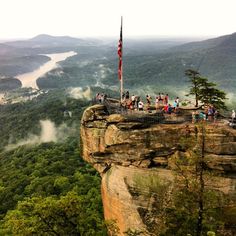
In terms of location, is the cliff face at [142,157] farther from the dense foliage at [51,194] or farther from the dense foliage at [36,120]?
the dense foliage at [36,120]

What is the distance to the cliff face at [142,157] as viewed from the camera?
28812mm

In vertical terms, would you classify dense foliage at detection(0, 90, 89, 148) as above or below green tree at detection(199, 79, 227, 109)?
below

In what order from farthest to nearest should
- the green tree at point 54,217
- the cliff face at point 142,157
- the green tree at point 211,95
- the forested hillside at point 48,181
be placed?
the green tree at point 211,95, the cliff face at point 142,157, the forested hillside at point 48,181, the green tree at point 54,217

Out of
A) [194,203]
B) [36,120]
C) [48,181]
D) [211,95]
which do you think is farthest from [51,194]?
A: [36,120]

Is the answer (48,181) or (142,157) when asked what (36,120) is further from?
(142,157)

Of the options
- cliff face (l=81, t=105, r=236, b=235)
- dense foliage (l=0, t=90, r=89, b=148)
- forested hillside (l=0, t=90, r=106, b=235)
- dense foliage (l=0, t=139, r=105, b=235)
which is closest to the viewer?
dense foliage (l=0, t=139, r=105, b=235)

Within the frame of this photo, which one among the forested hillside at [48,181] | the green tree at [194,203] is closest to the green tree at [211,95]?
the green tree at [194,203]

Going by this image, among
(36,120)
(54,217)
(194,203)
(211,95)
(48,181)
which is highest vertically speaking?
(211,95)

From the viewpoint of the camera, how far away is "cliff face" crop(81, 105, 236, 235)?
2881 cm

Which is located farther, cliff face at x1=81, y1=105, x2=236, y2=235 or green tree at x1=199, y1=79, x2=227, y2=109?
green tree at x1=199, y1=79, x2=227, y2=109

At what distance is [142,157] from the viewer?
100 ft

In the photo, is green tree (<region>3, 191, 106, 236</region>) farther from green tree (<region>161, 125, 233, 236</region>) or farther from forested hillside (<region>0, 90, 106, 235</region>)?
green tree (<region>161, 125, 233, 236</region>)

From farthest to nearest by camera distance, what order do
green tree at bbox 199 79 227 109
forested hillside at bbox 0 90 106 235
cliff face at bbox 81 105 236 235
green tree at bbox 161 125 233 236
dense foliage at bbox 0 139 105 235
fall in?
green tree at bbox 199 79 227 109 < cliff face at bbox 81 105 236 235 < forested hillside at bbox 0 90 106 235 < dense foliage at bbox 0 139 105 235 < green tree at bbox 161 125 233 236

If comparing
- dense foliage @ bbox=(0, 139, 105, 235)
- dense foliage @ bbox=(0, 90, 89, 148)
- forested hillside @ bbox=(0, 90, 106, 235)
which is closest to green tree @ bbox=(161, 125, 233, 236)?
forested hillside @ bbox=(0, 90, 106, 235)
